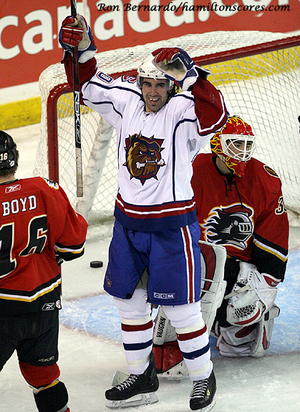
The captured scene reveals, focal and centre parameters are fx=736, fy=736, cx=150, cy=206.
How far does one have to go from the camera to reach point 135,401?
104 inches

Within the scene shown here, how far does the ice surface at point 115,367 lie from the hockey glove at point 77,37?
120 centimetres

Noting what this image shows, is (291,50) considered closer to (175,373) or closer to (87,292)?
(87,292)

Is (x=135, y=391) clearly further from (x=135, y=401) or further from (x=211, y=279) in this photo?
(x=211, y=279)

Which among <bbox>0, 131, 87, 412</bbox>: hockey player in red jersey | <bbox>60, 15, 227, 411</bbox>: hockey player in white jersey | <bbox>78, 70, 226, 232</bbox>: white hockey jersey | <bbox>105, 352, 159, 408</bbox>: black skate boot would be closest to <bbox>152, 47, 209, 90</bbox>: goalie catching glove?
<bbox>60, 15, 227, 411</bbox>: hockey player in white jersey

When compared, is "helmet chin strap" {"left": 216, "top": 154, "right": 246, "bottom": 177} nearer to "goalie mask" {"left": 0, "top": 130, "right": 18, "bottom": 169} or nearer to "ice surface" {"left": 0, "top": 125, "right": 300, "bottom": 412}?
"ice surface" {"left": 0, "top": 125, "right": 300, "bottom": 412}

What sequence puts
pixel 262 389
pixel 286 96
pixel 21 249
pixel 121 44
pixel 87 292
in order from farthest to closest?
1. pixel 121 44
2. pixel 286 96
3. pixel 87 292
4. pixel 262 389
5. pixel 21 249

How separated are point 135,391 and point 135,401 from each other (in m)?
0.04

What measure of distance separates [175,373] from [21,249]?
96 centimetres

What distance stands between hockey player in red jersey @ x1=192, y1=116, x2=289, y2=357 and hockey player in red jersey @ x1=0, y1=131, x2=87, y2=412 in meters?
0.83

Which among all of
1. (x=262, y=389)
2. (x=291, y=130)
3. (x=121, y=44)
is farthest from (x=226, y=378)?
(x=121, y=44)

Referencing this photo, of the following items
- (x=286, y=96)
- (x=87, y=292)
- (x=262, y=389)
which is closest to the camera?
(x=262, y=389)

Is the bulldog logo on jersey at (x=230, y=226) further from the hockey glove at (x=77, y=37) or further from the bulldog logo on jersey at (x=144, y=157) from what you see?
the hockey glove at (x=77, y=37)

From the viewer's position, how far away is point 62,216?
2.18 metres

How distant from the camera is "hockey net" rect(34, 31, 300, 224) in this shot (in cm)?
380
